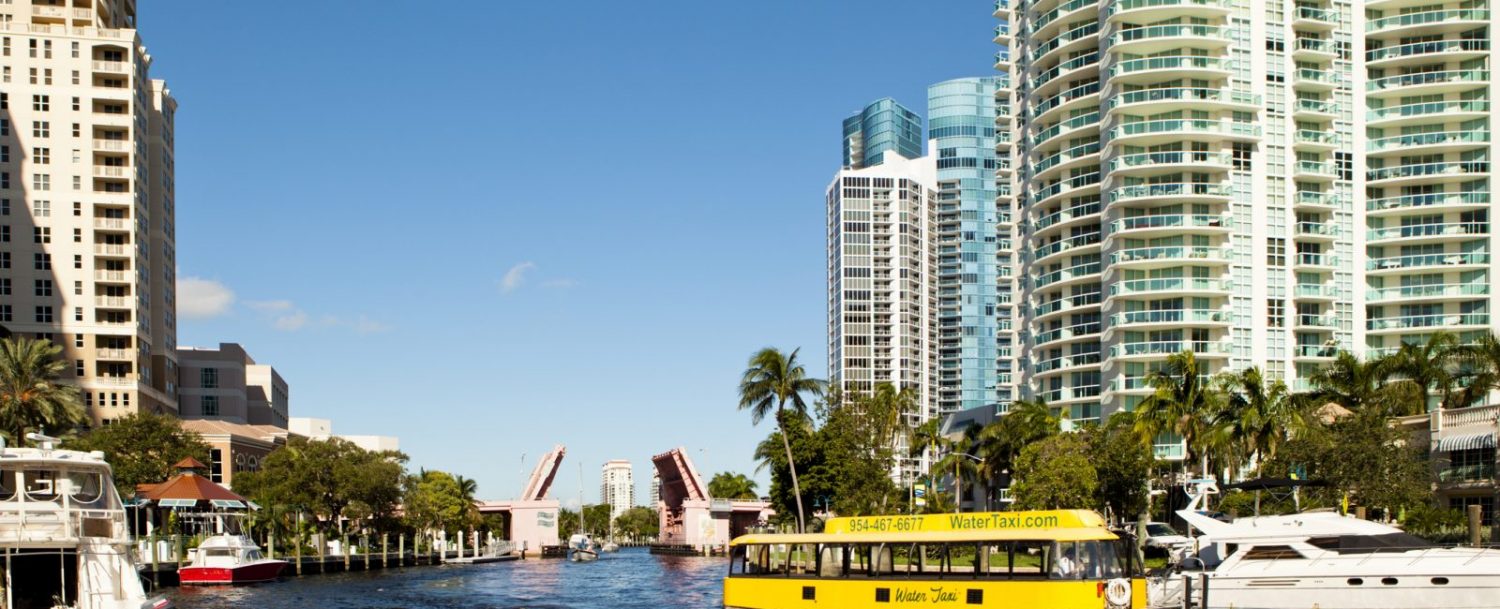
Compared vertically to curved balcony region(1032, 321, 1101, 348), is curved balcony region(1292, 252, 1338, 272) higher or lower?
higher

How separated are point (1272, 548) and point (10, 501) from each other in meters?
33.3

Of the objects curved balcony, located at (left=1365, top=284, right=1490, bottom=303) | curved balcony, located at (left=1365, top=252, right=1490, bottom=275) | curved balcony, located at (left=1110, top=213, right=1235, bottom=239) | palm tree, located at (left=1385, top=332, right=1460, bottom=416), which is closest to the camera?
palm tree, located at (left=1385, top=332, right=1460, bottom=416)

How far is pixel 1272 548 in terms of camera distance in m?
39.8

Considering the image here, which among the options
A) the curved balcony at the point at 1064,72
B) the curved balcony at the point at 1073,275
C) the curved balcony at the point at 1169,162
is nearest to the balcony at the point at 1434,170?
the curved balcony at the point at 1169,162

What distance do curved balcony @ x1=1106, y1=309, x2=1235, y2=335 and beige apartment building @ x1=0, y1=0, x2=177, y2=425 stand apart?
263ft

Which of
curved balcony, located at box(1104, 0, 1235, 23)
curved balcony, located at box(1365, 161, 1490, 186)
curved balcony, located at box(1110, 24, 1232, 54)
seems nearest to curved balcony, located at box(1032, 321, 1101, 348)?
curved balcony, located at box(1110, 24, 1232, 54)

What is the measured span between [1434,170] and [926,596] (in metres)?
78.1

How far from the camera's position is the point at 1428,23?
100688mm

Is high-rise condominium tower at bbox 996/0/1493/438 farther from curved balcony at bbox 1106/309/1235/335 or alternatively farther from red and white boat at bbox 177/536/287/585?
red and white boat at bbox 177/536/287/585

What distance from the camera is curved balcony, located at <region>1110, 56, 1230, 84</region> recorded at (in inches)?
3930

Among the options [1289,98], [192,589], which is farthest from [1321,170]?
[192,589]

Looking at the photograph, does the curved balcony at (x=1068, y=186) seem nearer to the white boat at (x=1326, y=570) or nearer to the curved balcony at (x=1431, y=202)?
the curved balcony at (x=1431, y=202)

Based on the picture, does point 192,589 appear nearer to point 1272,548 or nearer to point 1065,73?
point 1272,548

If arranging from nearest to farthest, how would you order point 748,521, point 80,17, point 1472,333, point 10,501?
point 10,501 < point 1472,333 < point 80,17 < point 748,521
